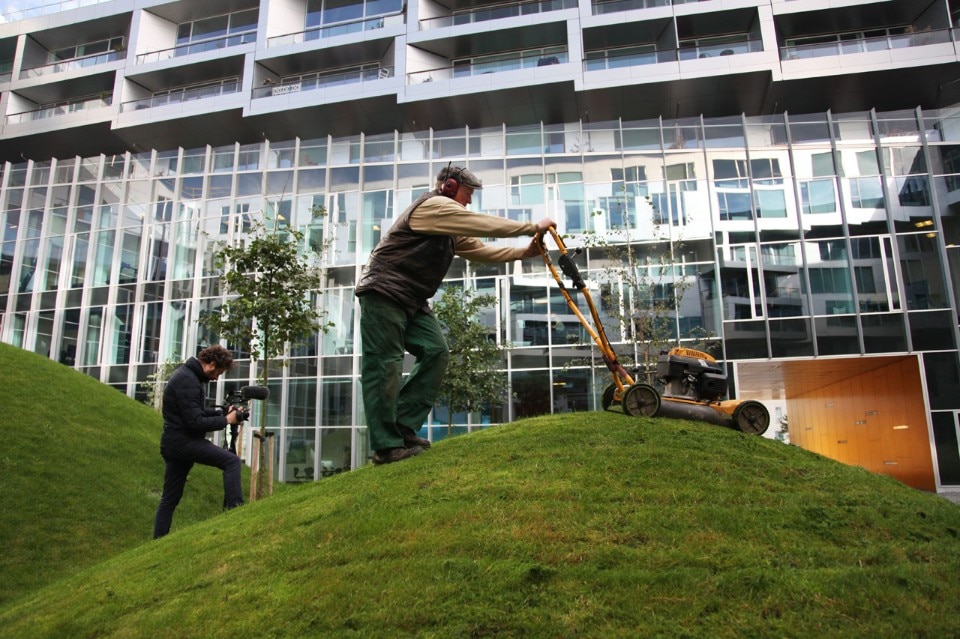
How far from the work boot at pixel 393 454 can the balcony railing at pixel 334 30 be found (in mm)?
31140

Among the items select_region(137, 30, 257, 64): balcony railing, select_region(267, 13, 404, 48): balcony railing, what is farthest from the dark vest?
select_region(137, 30, 257, 64): balcony railing

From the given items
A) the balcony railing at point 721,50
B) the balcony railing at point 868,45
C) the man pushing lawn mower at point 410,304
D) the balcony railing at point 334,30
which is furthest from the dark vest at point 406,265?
the balcony railing at point 334,30

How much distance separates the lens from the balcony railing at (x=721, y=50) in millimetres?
27812

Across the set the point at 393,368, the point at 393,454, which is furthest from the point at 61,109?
the point at 393,454

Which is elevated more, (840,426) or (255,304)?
(255,304)

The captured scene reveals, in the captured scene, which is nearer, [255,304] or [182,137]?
[255,304]

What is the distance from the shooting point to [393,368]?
552 centimetres

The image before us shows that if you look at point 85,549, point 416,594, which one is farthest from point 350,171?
point 416,594

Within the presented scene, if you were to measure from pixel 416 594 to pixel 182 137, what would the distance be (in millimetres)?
35593

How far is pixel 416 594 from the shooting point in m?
3.13

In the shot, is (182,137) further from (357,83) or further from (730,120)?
(730,120)

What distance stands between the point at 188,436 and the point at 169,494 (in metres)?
0.61

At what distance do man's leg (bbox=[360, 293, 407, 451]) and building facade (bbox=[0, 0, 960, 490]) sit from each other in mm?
15904

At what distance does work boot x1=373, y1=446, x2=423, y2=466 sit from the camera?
5652 millimetres
